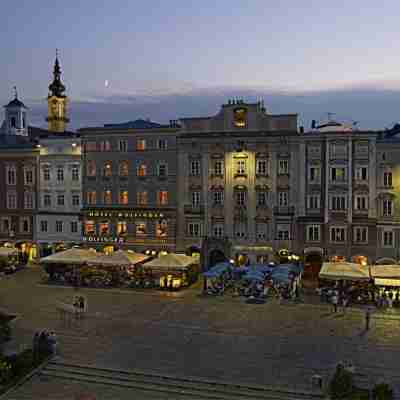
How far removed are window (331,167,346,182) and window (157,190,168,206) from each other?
16.9 meters

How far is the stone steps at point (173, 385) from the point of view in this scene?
21781 millimetres

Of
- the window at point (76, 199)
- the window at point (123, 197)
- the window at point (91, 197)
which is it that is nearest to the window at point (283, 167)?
the window at point (123, 197)

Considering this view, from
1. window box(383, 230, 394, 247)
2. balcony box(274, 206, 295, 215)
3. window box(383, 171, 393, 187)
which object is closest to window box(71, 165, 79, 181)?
balcony box(274, 206, 295, 215)

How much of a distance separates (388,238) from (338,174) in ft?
24.6

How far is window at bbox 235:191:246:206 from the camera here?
1945 inches

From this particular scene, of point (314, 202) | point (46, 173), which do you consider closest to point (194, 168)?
point (314, 202)

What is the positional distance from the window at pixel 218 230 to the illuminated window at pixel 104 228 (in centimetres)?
1170

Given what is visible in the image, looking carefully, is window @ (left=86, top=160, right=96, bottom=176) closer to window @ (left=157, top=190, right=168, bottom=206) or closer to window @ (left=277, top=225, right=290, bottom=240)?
window @ (left=157, top=190, right=168, bottom=206)

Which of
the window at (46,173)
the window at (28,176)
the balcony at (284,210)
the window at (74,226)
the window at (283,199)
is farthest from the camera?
the window at (28,176)

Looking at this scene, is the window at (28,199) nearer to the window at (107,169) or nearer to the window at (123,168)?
the window at (107,169)

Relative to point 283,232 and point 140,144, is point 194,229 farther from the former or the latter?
point 140,144

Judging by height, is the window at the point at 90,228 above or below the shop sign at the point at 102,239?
above

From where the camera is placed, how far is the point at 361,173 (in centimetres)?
4653

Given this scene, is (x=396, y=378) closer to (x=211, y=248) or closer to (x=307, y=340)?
(x=307, y=340)
